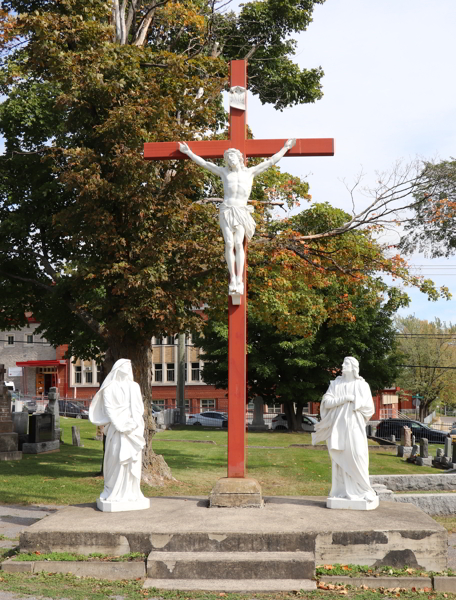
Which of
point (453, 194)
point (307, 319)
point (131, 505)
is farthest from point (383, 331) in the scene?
point (131, 505)

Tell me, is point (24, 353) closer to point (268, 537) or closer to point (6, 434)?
point (6, 434)

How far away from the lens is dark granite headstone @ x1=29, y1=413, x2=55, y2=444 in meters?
21.4

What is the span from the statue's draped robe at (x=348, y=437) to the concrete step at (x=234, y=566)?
5.31 ft

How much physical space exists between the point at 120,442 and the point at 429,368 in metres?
49.7

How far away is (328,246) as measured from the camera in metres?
17.1

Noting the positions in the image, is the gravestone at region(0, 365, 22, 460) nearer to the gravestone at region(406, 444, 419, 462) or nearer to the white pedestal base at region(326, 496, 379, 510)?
the white pedestal base at region(326, 496, 379, 510)

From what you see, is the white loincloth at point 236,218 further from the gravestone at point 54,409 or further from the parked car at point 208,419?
the parked car at point 208,419

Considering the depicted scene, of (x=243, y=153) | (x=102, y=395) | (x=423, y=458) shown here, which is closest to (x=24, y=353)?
(x=423, y=458)

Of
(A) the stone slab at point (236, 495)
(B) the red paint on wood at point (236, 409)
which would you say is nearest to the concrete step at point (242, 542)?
(A) the stone slab at point (236, 495)

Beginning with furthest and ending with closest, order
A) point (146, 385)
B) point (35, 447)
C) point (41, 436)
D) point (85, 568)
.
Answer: point (41, 436) → point (35, 447) → point (146, 385) → point (85, 568)

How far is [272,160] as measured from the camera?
9.46m

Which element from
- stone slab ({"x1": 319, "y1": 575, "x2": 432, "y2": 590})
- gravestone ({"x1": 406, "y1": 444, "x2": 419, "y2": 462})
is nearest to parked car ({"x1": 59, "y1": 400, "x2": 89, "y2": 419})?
gravestone ({"x1": 406, "y1": 444, "x2": 419, "y2": 462})

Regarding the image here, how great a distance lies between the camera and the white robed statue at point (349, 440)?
8.74 meters

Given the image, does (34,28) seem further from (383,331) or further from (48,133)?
(383,331)
